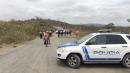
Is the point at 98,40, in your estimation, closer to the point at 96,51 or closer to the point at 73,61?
the point at 96,51

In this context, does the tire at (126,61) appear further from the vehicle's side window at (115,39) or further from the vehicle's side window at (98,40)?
the vehicle's side window at (98,40)

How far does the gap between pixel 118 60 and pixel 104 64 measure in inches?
48.8

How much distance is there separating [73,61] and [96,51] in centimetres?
120

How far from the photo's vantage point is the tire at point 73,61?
12.5 meters

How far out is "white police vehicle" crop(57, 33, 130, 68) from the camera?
41.0 ft

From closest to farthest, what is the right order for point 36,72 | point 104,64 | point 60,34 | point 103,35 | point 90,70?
point 36,72, point 90,70, point 103,35, point 104,64, point 60,34

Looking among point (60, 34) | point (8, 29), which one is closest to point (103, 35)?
point (8, 29)

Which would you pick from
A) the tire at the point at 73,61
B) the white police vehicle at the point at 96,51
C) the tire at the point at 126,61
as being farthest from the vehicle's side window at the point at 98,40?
the tire at the point at 126,61

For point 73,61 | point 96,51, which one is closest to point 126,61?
point 96,51

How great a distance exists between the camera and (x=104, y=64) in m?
13.7

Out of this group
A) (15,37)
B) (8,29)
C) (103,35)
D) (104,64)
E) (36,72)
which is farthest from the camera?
(8,29)

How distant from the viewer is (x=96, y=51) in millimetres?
12492

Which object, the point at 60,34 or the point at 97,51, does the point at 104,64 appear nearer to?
the point at 97,51

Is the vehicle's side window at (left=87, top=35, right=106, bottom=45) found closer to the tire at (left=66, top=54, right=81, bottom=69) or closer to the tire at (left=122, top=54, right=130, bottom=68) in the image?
the tire at (left=66, top=54, right=81, bottom=69)
